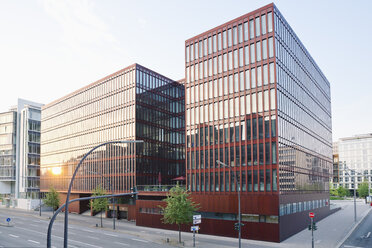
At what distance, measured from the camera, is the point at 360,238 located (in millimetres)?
39344

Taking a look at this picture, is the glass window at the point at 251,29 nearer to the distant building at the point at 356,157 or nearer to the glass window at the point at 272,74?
the glass window at the point at 272,74

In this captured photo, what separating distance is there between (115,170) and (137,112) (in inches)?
477

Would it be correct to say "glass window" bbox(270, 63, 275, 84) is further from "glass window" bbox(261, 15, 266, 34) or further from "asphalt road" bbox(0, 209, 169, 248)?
"asphalt road" bbox(0, 209, 169, 248)

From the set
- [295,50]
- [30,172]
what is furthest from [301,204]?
[30,172]

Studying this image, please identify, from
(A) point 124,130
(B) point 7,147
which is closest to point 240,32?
(A) point 124,130

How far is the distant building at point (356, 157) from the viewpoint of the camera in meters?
146

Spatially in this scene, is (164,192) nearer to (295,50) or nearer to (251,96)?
(251,96)

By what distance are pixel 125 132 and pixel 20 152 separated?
160 feet

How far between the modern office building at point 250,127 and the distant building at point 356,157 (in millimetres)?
109926

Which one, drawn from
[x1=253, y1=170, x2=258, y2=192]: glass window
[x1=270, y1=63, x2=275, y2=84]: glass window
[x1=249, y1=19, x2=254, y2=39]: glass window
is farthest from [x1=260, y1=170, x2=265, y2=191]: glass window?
[x1=249, y1=19, x2=254, y2=39]: glass window

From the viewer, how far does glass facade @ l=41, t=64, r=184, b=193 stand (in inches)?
2485

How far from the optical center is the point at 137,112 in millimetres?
63031

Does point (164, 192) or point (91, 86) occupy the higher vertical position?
point (91, 86)

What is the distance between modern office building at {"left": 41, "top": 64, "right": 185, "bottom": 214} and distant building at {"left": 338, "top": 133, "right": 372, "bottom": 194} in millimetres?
102157
